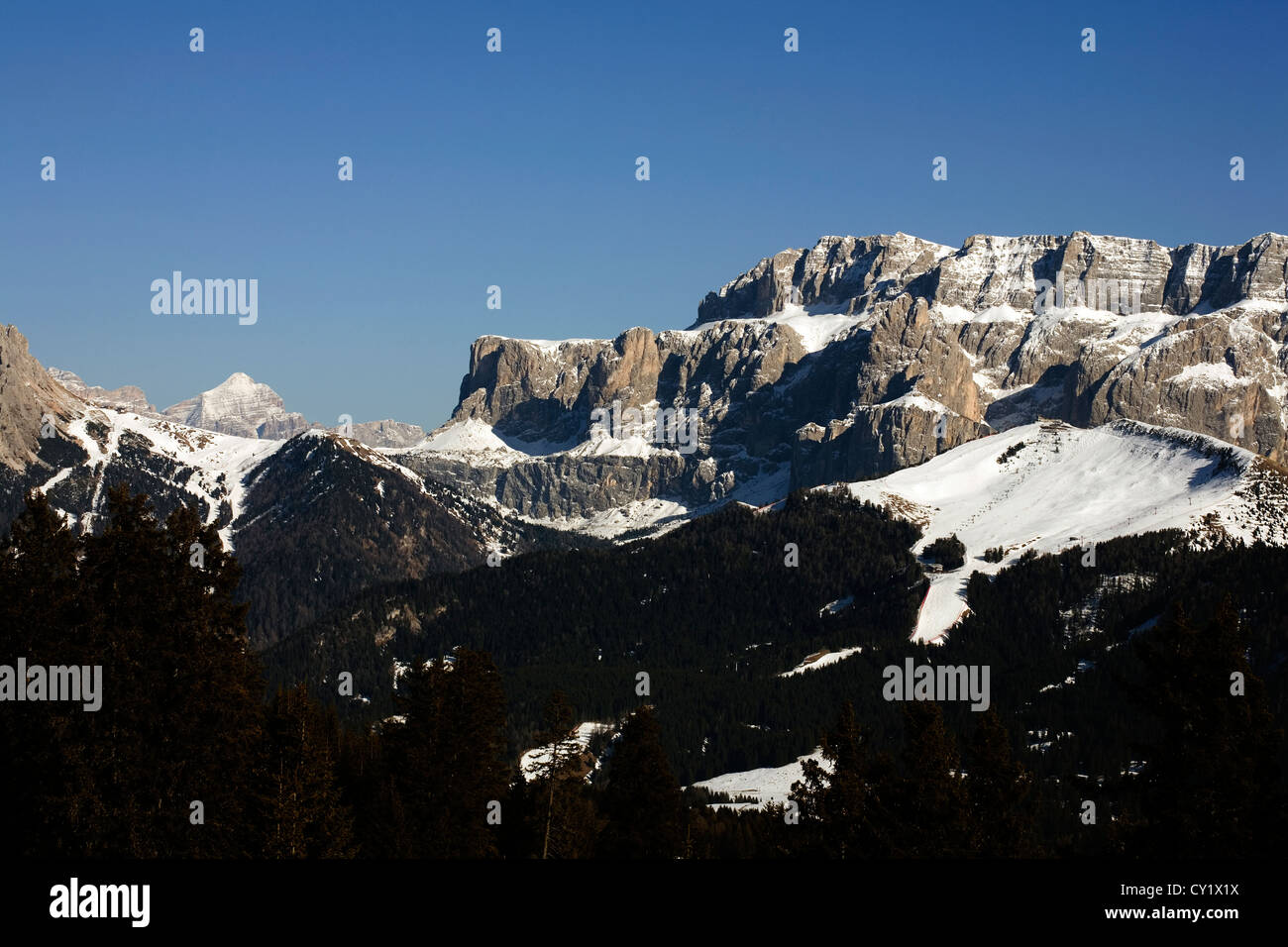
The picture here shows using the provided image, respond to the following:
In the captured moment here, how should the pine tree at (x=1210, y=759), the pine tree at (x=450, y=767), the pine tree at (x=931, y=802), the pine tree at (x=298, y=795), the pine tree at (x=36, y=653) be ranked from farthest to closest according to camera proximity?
the pine tree at (x=450, y=767), the pine tree at (x=931, y=802), the pine tree at (x=298, y=795), the pine tree at (x=1210, y=759), the pine tree at (x=36, y=653)

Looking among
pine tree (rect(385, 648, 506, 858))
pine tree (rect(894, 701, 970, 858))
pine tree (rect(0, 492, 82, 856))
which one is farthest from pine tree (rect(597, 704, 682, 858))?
pine tree (rect(0, 492, 82, 856))

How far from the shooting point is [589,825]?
6531cm

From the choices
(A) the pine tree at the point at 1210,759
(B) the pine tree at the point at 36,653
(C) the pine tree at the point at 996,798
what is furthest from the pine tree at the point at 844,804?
(B) the pine tree at the point at 36,653

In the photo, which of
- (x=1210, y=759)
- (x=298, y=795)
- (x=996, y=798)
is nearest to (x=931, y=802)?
(x=996, y=798)

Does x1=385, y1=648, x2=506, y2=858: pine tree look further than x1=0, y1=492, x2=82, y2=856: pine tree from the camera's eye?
Yes

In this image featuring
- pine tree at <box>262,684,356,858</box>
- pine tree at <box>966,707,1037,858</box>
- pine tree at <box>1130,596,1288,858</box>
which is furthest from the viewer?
pine tree at <box>966,707,1037,858</box>

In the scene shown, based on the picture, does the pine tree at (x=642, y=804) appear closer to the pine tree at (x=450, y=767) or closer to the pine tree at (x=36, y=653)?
the pine tree at (x=450, y=767)

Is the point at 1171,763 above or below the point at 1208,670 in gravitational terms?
below

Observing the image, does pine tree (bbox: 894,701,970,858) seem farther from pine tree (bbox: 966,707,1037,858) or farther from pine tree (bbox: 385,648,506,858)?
pine tree (bbox: 385,648,506,858)
